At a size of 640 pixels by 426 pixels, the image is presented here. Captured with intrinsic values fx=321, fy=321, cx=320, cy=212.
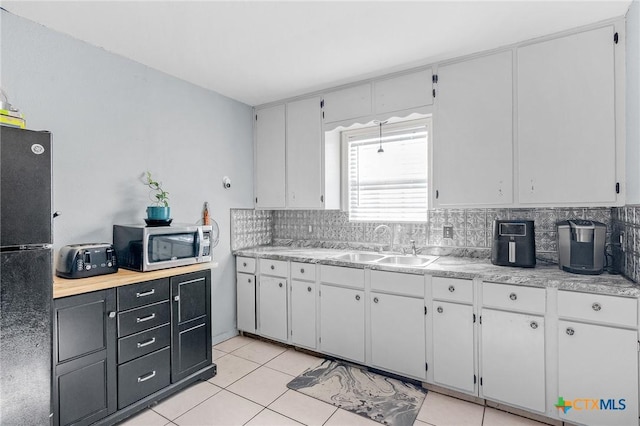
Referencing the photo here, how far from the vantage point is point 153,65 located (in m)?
2.68

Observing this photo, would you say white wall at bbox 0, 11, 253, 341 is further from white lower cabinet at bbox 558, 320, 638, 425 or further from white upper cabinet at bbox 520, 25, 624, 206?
white lower cabinet at bbox 558, 320, 638, 425

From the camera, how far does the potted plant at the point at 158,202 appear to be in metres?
2.46

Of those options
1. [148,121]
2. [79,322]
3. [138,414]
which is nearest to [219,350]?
[138,414]

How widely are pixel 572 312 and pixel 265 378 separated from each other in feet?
7.21

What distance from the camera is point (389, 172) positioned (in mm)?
3314

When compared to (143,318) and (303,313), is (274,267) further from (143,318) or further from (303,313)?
(143,318)


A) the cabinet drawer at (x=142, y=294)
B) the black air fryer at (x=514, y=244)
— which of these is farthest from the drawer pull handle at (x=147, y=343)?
the black air fryer at (x=514, y=244)

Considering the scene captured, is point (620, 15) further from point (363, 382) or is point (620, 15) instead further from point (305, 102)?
point (363, 382)

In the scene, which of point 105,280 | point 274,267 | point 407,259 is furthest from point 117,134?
point 407,259

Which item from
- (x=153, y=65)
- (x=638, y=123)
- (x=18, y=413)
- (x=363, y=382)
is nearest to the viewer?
(x=18, y=413)

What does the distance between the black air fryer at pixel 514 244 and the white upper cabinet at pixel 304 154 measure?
5.34ft

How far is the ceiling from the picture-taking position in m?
1.90

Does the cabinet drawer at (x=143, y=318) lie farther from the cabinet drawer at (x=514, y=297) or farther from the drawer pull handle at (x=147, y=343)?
the cabinet drawer at (x=514, y=297)

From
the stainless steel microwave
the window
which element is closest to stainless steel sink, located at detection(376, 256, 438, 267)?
the window
